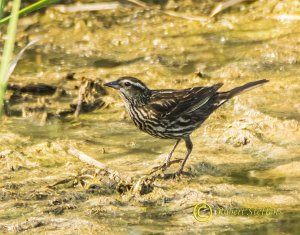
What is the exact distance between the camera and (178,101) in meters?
8.52

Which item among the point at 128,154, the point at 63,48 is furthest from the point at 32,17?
the point at 128,154

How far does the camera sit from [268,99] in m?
9.94

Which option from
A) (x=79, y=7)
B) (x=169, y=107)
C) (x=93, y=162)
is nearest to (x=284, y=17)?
(x=79, y=7)

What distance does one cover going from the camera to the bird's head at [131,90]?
27.7 ft

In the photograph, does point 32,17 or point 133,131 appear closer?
point 133,131

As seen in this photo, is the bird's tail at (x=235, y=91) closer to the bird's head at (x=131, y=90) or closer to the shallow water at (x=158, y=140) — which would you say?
the shallow water at (x=158, y=140)

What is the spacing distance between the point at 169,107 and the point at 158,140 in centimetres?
76

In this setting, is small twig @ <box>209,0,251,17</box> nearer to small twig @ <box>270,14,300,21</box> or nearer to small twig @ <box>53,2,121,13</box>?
small twig @ <box>270,14,300,21</box>

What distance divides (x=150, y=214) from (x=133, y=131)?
7.88 ft

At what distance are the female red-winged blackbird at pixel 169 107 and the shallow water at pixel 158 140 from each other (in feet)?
1.06

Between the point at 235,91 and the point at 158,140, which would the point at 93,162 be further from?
the point at 235,91

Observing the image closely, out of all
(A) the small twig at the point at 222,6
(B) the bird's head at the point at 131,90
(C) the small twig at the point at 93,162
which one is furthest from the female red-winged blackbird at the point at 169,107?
(A) the small twig at the point at 222,6

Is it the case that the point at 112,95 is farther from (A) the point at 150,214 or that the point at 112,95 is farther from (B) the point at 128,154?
(A) the point at 150,214

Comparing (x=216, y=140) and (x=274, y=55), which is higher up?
(x=274, y=55)
